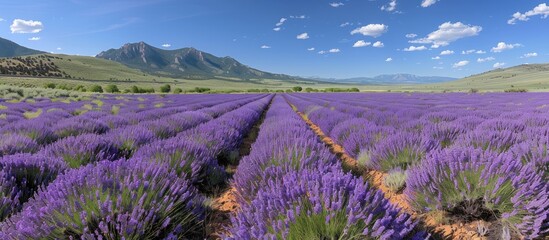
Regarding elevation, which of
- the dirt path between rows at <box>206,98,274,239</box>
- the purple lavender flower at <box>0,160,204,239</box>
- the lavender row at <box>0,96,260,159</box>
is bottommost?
the dirt path between rows at <box>206,98,274,239</box>

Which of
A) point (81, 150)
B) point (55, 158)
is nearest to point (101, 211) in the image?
point (55, 158)

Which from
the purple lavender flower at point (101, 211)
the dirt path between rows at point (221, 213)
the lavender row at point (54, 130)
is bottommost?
the dirt path between rows at point (221, 213)

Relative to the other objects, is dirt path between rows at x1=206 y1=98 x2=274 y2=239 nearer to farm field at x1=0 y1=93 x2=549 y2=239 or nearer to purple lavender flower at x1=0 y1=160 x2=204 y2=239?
farm field at x1=0 y1=93 x2=549 y2=239

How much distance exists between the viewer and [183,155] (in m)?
3.52

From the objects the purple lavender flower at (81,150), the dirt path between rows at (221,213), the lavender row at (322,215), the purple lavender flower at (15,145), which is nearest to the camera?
→ the lavender row at (322,215)

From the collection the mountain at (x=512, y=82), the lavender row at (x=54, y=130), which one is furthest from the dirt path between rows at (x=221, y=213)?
the mountain at (x=512, y=82)

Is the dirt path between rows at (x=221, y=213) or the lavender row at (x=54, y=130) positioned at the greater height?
the lavender row at (x=54, y=130)

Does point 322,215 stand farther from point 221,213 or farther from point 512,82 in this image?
point 512,82

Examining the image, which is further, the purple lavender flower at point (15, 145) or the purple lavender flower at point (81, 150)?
the purple lavender flower at point (15, 145)

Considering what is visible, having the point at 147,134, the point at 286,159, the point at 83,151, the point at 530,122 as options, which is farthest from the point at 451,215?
the point at 530,122

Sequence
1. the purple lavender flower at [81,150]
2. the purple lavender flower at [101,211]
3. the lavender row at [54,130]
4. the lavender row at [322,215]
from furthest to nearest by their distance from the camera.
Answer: the lavender row at [54,130]
the purple lavender flower at [81,150]
the purple lavender flower at [101,211]
the lavender row at [322,215]

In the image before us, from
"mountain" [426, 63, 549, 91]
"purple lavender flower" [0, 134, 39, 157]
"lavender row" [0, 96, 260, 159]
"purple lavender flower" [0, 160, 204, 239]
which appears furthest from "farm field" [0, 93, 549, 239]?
"mountain" [426, 63, 549, 91]

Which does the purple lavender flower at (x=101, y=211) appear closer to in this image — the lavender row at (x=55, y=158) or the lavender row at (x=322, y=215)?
the lavender row at (x=55, y=158)

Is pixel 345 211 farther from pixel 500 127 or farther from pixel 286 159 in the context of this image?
pixel 500 127
